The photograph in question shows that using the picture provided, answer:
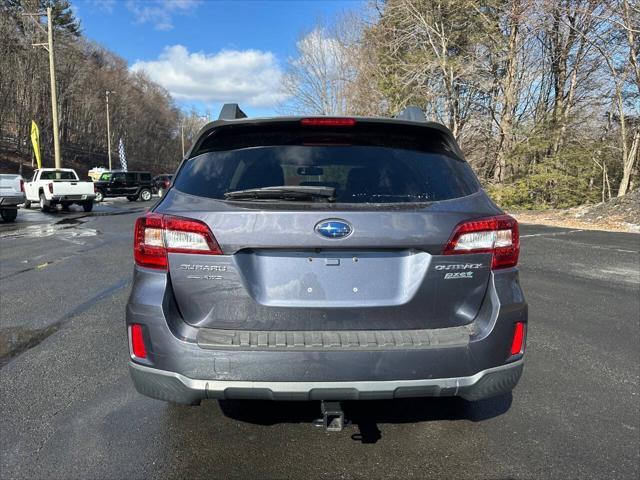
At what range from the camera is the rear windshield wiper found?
227 cm

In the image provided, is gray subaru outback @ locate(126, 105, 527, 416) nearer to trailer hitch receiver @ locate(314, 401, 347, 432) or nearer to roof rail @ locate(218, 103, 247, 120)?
trailer hitch receiver @ locate(314, 401, 347, 432)

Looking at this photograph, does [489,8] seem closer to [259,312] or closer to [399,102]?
[399,102]

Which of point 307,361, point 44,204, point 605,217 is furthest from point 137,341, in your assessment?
point 44,204

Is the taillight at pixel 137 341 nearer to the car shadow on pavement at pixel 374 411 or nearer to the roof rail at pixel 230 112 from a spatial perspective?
the car shadow on pavement at pixel 374 411

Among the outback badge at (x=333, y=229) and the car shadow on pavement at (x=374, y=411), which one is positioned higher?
the outback badge at (x=333, y=229)

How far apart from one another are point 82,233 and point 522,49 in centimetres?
2144

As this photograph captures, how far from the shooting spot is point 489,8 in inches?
909

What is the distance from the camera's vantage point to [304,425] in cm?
291

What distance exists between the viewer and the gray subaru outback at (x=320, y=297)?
2.16m

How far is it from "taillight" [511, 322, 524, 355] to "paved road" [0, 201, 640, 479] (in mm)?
686

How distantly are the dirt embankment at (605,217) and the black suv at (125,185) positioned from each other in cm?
2433

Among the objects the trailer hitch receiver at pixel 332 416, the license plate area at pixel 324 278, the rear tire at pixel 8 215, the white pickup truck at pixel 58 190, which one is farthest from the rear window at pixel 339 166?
the white pickup truck at pixel 58 190

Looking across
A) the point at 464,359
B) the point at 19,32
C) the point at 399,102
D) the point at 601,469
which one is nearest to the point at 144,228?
the point at 464,359

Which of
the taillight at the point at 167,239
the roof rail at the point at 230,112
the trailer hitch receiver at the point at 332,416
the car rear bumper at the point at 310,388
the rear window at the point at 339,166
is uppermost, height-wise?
the roof rail at the point at 230,112
